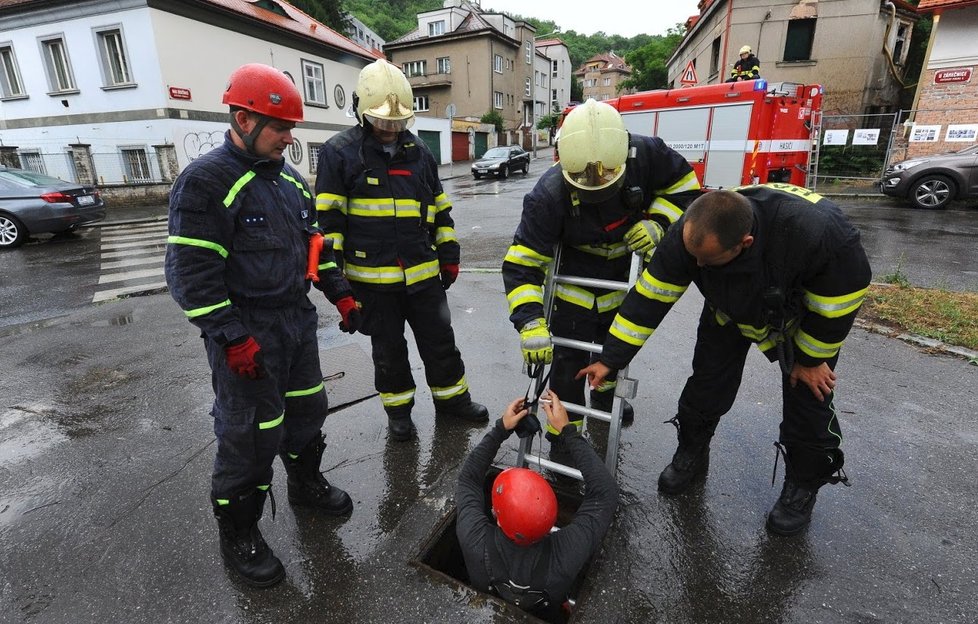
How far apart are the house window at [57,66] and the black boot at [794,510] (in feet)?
73.1

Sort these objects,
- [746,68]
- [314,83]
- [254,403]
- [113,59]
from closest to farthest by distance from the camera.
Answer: [254,403]
[746,68]
[113,59]
[314,83]

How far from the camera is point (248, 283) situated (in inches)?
81.2

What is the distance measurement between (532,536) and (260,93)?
6.46ft

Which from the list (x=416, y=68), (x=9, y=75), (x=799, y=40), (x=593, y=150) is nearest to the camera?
(x=593, y=150)

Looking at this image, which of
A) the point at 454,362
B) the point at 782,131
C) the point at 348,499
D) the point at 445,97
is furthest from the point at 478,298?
the point at 445,97

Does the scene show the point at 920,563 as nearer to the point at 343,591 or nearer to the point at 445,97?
the point at 343,591

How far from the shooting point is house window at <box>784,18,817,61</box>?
60.0 feet

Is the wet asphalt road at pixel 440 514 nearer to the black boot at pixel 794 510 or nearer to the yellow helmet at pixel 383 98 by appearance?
the black boot at pixel 794 510

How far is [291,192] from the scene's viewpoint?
89.6 inches

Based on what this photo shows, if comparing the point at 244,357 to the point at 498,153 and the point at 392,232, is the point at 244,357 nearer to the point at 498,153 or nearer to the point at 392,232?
the point at 392,232

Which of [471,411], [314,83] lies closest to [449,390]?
[471,411]

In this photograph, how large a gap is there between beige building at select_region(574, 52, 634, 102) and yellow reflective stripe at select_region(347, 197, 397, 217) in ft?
256

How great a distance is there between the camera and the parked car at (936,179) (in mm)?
10109

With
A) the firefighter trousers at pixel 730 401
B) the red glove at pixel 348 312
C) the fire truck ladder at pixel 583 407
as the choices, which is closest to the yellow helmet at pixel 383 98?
the red glove at pixel 348 312
